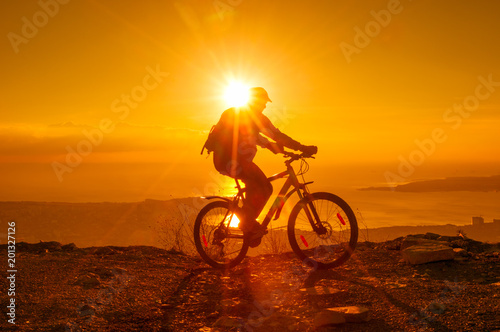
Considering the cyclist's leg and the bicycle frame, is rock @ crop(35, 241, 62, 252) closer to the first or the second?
the cyclist's leg

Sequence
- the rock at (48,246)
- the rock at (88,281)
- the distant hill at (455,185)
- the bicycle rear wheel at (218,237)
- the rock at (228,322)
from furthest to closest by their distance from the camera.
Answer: the distant hill at (455,185) → the rock at (48,246) → the bicycle rear wheel at (218,237) → the rock at (88,281) → the rock at (228,322)

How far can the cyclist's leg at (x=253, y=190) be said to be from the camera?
618 centimetres

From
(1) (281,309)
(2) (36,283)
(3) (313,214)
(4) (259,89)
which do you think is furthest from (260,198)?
(2) (36,283)

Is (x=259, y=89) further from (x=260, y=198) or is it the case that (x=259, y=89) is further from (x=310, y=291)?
(x=310, y=291)

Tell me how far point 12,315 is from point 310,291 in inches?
121

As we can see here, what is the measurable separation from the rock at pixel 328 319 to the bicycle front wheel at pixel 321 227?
199 centimetres

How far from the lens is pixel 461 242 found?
23.4ft

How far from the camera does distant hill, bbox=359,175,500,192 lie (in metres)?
61.0

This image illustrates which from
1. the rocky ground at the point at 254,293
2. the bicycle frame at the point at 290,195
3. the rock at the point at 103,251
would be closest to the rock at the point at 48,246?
the rocky ground at the point at 254,293

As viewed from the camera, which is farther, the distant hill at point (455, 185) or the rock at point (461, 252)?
the distant hill at point (455, 185)

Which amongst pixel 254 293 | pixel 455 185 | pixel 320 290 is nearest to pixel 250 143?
pixel 254 293

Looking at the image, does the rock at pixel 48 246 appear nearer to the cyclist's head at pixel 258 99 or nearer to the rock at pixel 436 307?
the cyclist's head at pixel 258 99

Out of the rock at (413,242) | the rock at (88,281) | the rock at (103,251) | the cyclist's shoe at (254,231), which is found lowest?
the rock at (88,281)

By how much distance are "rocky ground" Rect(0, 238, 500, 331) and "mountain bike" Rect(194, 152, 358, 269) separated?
269 mm
